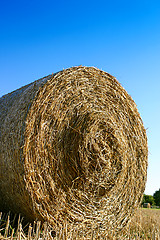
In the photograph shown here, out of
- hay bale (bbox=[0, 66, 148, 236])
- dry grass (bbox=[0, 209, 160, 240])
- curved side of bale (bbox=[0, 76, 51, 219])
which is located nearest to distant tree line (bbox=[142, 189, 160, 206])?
dry grass (bbox=[0, 209, 160, 240])

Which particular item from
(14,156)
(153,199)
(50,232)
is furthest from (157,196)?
(14,156)

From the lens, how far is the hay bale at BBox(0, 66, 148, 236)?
122 inches

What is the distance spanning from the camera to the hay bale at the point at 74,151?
10.2 feet

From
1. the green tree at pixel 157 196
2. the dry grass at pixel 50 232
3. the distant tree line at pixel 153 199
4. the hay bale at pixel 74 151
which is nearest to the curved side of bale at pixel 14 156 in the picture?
the hay bale at pixel 74 151

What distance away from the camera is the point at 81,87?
12.1 feet

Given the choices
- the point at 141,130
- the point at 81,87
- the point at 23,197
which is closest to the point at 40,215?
the point at 23,197

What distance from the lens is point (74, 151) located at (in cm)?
348

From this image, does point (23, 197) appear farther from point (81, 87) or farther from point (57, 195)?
point (81, 87)

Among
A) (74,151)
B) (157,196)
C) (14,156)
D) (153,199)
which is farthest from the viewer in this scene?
(157,196)

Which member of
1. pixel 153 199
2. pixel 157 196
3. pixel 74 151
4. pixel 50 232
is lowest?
pixel 50 232

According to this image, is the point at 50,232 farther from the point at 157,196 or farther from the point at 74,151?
the point at 157,196

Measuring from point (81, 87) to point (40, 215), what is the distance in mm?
1683

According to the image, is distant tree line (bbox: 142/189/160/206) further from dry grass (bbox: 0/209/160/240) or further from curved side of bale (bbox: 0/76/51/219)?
curved side of bale (bbox: 0/76/51/219)

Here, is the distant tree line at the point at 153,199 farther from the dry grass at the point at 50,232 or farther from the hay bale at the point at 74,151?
the hay bale at the point at 74,151
